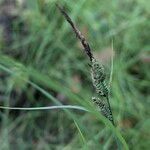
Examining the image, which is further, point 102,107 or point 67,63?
point 67,63

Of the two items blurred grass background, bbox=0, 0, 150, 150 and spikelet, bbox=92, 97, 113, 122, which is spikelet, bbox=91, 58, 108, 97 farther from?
blurred grass background, bbox=0, 0, 150, 150

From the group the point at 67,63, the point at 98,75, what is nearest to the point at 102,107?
the point at 98,75

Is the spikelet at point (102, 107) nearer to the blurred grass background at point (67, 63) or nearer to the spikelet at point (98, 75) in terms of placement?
the spikelet at point (98, 75)

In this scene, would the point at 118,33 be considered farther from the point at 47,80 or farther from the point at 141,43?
the point at 47,80

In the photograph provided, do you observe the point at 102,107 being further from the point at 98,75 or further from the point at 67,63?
the point at 67,63

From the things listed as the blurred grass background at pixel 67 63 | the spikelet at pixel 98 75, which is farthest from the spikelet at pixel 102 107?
the blurred grass background at pixel 67 63

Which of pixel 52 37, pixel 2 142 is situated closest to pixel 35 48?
pixel 52 37

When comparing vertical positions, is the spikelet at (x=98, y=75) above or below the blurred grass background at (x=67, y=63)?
below

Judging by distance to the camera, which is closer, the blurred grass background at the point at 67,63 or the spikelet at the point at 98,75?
the spikelet at the point at 98,75

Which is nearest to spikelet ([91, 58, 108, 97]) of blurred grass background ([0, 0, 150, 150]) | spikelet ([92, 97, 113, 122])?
spikelet ([92, 97, 113, 122])
